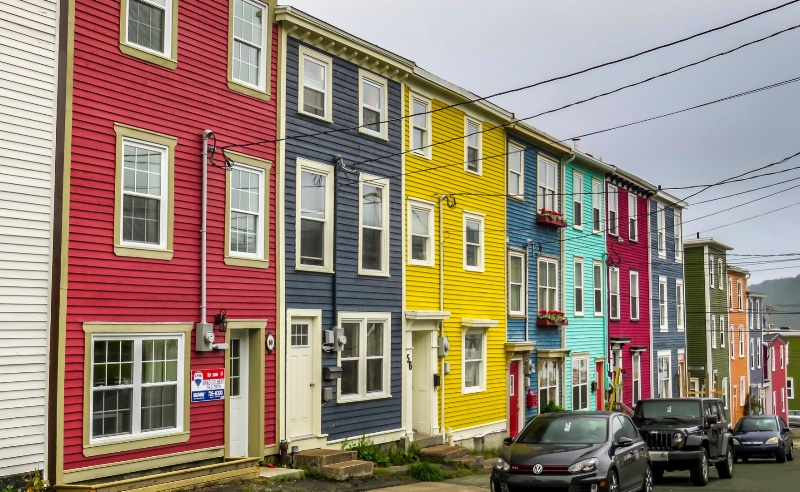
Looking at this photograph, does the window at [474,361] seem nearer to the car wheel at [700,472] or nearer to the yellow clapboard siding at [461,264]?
the yellow clapboard siding at [461,264]

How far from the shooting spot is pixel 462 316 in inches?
979

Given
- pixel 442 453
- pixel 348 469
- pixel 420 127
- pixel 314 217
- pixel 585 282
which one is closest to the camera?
pixel 348 469

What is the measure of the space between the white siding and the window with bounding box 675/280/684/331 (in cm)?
3661

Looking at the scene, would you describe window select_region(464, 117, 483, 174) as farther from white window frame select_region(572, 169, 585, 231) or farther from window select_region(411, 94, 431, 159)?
white window frame select_region(572, 169, 585, 231)

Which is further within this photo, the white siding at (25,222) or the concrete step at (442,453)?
the concrete step at (442,453)

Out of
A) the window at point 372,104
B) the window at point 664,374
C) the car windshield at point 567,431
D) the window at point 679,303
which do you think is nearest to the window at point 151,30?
the window at point 372,104

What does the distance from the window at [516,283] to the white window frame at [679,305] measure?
1892cm

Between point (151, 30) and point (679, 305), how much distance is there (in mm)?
35449

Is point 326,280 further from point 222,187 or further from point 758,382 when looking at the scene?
point 758,382

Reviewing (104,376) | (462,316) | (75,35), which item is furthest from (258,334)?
(462,316)

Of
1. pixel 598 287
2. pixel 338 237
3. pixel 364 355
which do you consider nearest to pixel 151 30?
pixel 338 237

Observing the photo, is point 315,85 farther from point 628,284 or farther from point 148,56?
point 628,284

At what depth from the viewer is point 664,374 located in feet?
140

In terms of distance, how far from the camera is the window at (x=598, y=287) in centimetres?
3475
